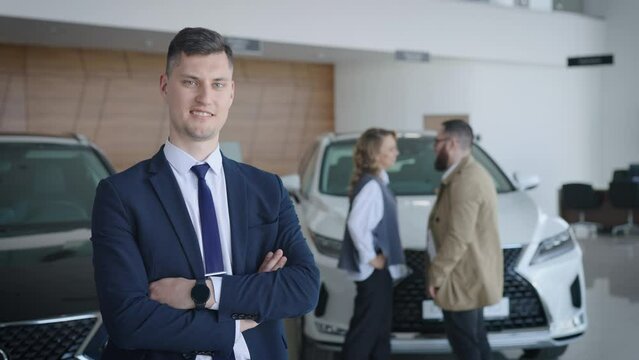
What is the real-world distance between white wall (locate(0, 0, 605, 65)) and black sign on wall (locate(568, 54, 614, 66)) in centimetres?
139

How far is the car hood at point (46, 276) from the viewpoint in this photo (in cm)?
261

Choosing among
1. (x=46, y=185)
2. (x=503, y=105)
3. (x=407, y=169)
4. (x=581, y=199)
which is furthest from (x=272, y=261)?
(x=503, y=105)

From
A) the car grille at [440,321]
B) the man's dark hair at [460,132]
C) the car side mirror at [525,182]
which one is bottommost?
the car grille at [440,321]

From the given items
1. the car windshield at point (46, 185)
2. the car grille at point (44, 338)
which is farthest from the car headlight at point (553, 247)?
the car grille at point (44, 338)

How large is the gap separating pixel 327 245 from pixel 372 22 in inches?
349

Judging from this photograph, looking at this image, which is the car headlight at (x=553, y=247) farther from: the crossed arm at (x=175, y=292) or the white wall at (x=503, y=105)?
the white wall at (x=503, y=105)

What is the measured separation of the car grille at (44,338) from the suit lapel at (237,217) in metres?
1.13

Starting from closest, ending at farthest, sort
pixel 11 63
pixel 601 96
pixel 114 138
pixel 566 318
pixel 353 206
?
pixel 353 206 < pixel 566 318 < pixel 11 63 < pixel 114 138 < pixel 601 96

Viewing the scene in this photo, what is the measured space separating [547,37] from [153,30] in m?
8.42

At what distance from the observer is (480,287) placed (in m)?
3.63

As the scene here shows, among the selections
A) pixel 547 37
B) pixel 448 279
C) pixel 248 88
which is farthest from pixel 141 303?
pixel 547 37

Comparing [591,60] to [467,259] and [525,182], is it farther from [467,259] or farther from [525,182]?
[467,259]

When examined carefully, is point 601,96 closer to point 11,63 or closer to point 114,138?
point 114,138

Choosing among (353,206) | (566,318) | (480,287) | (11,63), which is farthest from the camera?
(11,63)
